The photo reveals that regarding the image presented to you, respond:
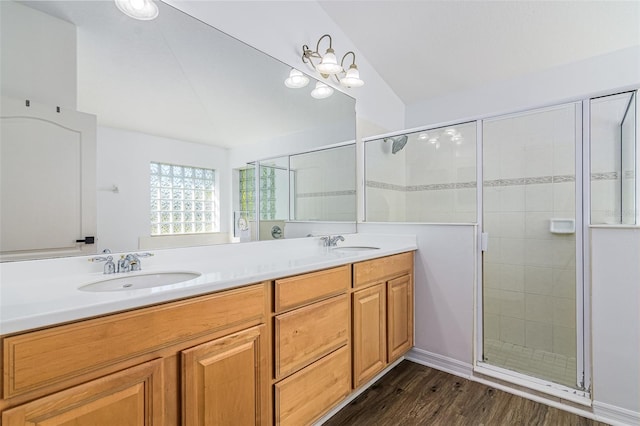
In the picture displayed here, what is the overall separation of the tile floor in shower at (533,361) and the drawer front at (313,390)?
119 centimetres

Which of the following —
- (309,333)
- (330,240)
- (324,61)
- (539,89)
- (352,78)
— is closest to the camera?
(309,333)

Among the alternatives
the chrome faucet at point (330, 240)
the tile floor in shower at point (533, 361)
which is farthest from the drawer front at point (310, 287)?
the tile floor in shower at point (533, 361)

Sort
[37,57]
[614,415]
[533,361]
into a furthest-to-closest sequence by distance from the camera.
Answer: [533,361]
[614,415]
[37,57]

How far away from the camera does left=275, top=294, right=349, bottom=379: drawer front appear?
136cm

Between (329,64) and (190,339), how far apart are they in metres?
2.03

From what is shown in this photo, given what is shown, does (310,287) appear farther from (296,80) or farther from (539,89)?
(539,89)

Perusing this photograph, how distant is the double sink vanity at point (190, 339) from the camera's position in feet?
2.57

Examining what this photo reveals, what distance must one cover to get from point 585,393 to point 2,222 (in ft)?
9.69

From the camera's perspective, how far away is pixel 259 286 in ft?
4.19

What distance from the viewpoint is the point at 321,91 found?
96.1 inches

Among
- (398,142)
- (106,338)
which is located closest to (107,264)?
(106,338)

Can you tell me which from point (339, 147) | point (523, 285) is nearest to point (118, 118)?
point (339, 147)

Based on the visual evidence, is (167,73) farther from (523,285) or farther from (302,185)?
(523,285)

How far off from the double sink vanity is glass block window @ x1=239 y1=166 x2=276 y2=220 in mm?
208
